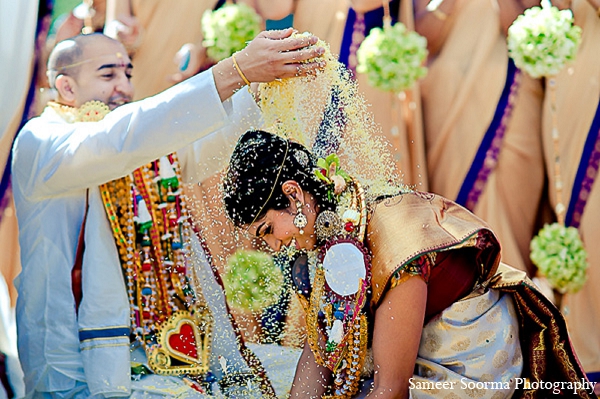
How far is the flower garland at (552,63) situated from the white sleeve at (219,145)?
1.74 metres

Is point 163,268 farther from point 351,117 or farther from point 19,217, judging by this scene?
point 351,117

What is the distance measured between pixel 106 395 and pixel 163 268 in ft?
1.65

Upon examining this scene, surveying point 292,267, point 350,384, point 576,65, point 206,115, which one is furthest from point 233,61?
point 576,65

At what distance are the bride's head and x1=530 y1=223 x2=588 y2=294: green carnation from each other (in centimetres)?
196

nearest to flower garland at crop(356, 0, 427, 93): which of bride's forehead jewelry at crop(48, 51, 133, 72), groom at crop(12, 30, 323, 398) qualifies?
groom at crop(12, 30, 323, 398)

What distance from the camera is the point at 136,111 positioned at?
277 cm

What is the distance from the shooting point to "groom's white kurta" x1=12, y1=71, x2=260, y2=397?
274 cm

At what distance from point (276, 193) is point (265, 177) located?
6 cm

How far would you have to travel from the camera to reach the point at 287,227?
8.22ft

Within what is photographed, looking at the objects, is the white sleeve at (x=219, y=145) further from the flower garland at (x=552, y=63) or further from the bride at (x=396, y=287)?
the flower garland at (x=552, y=63)

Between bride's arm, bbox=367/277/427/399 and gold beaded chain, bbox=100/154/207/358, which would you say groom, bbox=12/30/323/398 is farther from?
bride's arm, bbox=367/277/427/399

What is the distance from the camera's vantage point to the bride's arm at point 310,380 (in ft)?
8.75

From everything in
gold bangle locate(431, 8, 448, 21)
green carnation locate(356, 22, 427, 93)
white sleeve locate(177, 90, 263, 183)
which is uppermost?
gold bangle locate(431, 8, 448, 21)

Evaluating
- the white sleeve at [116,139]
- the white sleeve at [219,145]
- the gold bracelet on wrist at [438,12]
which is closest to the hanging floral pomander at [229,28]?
the gold bracelet on wrist at [438,12]
